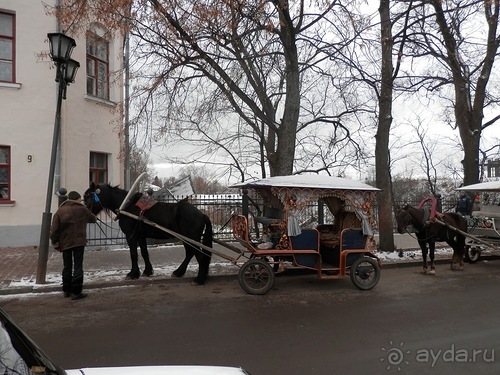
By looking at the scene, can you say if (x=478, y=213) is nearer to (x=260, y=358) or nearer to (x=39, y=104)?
(x=260, y=358)

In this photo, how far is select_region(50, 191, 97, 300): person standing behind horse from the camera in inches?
295

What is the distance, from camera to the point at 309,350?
194 inches

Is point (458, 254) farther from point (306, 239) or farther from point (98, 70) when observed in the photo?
point (98, 70)

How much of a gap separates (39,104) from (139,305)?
31.3 ft

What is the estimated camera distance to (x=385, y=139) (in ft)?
42.6

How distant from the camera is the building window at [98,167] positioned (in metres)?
15.3

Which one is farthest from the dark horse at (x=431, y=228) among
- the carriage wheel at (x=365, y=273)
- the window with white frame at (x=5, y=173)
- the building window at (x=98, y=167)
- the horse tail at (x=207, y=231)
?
the window with white frame at (x=5, y=173)

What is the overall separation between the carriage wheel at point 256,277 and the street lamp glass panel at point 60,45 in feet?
18.9

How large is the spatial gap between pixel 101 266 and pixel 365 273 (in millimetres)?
6436

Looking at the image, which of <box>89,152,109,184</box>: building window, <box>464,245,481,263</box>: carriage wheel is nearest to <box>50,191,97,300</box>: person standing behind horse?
<box>89,152,109,184</box>: building window

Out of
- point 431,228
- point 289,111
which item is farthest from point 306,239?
point 289,111

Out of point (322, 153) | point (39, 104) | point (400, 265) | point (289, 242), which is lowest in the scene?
point (400, 265)

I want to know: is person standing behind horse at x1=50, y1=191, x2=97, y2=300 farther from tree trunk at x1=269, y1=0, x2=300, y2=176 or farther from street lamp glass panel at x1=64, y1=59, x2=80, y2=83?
tree trunk at x1=269, y1=0, x2=300, y2=176

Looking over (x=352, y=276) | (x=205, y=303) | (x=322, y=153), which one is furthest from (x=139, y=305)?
(x=322, y=153)
